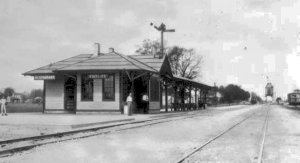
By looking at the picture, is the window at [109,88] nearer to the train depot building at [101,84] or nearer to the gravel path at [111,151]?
the train depot building at [101,84]

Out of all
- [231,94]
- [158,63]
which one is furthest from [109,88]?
[231,94]

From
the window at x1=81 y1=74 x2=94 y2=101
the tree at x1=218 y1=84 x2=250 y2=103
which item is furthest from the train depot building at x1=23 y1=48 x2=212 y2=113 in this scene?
the tree at x1=218 y1=84 x2=250 y2=103

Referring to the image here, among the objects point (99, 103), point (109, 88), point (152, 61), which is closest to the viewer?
point (99, 103)

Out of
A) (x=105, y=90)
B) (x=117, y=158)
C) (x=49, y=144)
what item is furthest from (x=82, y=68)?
(x=117, y=158)

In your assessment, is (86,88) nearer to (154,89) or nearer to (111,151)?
(154,89)

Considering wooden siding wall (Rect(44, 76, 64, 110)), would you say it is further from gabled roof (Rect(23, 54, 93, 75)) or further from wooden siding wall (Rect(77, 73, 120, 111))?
wooden siding wall (Rect(77, 73, 120, 111))

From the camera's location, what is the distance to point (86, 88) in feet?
96.0

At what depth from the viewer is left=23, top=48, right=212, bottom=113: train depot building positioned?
2866cm

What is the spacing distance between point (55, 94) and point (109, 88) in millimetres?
4696

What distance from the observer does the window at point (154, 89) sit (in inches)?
1246

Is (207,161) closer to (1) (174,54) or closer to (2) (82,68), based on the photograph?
(2) (82,68)

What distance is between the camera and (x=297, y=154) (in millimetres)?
9383

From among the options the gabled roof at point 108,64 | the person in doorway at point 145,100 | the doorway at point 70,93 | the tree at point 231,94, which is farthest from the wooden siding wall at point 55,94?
the tree at point 231,94

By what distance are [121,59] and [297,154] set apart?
2207 centimetres
